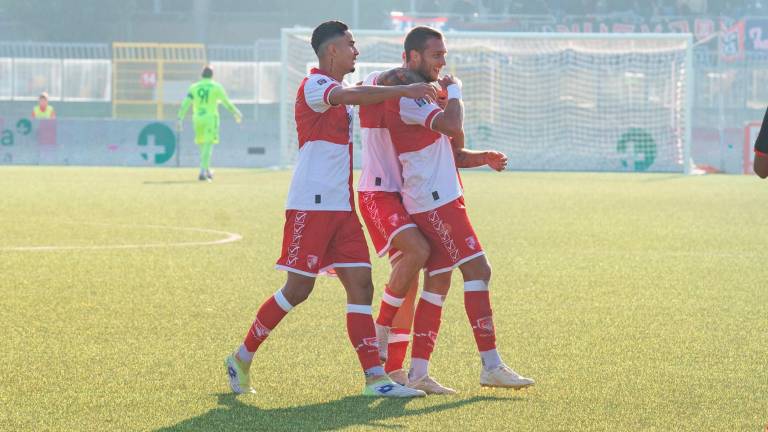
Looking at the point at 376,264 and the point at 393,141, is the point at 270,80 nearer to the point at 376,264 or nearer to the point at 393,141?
the point at 376,264

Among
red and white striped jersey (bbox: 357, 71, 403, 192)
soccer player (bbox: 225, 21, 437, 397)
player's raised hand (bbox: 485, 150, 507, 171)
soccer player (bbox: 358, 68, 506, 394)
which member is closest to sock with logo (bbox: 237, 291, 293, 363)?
soccer player (bbox: 225, 21, 437, 397)

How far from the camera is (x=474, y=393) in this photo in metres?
6.05

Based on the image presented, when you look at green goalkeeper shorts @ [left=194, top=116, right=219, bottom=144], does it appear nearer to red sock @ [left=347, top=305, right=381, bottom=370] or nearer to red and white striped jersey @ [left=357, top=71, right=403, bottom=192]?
red and white striped jersey @ [left=357, top=71, right=403, bottom=192]

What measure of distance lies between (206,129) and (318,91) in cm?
2036

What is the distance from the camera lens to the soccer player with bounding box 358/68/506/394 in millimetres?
6246

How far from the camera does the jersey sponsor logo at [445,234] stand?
20.4 feet

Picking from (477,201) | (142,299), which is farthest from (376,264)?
(477,201)

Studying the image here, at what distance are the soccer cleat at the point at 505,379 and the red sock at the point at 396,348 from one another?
476 millimetres

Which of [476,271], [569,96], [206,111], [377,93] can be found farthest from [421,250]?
[569,96]

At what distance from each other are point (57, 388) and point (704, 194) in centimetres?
1857

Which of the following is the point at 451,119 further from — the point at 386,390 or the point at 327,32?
the point at 386,390

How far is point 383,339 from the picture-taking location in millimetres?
6531

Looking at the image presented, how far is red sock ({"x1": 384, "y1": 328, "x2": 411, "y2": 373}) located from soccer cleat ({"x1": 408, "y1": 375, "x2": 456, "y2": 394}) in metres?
0.18

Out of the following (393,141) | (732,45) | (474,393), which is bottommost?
(474,393)
